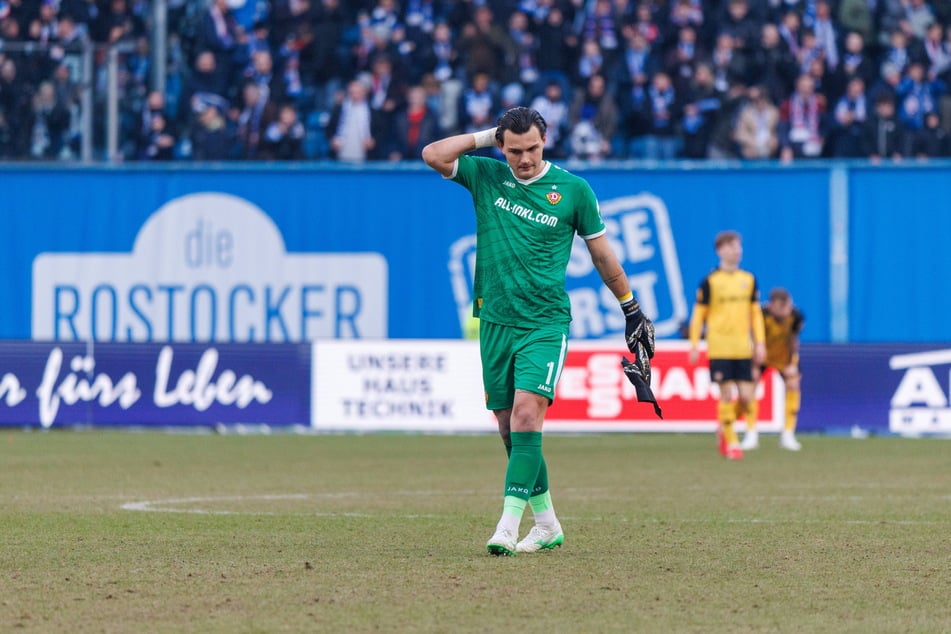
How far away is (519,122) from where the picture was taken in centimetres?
872

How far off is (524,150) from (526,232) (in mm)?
408

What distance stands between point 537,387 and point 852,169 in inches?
538

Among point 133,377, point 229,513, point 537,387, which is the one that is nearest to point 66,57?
point 133,377

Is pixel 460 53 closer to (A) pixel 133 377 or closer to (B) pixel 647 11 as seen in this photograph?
(B) pixel 647 11

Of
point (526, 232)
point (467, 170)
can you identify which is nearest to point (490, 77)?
point (467, 170)

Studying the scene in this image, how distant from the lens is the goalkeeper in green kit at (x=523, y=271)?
8820mm

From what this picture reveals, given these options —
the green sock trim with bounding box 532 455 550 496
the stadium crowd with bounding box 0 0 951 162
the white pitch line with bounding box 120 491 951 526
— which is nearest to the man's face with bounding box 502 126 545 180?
the green sock trim with bounding box 532 455 550 496

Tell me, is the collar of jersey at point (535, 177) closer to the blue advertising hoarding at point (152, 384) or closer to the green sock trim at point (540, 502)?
the green sock trim at point (540, 502)

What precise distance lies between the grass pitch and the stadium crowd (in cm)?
716

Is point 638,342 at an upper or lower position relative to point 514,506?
upper

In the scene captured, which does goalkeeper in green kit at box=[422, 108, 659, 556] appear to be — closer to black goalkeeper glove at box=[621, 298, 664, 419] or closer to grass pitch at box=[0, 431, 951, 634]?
black goalkeeper glove at box=[621, 298, 664, 419]

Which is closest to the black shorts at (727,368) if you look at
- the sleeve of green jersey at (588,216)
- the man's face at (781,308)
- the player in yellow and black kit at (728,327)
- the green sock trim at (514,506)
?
the player in yellow and black kit at (728,327)

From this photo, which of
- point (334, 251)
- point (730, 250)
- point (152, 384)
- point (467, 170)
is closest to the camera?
point (467, 170)

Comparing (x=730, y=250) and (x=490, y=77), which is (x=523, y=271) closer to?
(x=730, y=250)
